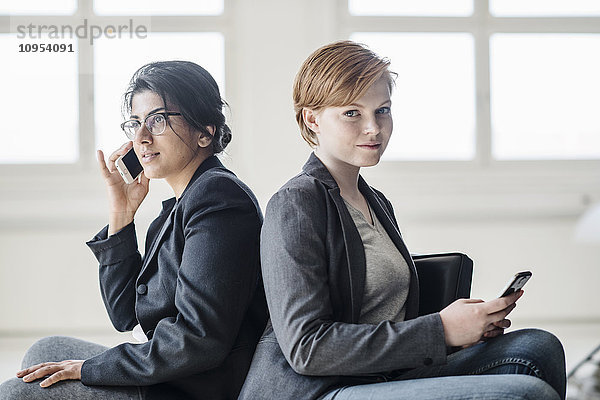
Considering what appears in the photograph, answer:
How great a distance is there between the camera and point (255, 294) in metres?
1.48

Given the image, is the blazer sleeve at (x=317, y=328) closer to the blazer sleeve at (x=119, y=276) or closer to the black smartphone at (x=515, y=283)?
the black smartphone at (x=515, y=283)

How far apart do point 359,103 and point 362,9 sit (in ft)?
11.3

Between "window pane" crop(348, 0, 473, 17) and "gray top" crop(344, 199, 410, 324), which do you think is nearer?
"gray top" crop(344, 199, 410, 324)

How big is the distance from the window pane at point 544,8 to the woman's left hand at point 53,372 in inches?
161

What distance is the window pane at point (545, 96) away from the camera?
191 inches

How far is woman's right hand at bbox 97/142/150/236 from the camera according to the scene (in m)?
1.73

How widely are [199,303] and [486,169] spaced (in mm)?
3740

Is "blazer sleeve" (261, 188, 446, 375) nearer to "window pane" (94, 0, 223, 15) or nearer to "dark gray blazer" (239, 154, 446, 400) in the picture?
"dark gray blazer" (239, 154, 446, 400)

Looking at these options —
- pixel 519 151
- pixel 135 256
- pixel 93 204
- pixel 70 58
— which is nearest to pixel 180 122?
pixel 135 256

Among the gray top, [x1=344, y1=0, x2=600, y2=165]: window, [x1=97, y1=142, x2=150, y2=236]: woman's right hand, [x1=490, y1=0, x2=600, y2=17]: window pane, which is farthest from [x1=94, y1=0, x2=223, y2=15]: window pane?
the gray top

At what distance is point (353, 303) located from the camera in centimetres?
131

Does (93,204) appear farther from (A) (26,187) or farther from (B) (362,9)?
(B) (362,9)

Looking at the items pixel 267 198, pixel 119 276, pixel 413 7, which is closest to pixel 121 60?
pixel 267 198

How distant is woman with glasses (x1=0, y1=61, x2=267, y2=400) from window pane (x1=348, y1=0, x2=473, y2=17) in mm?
Answer: 3257
